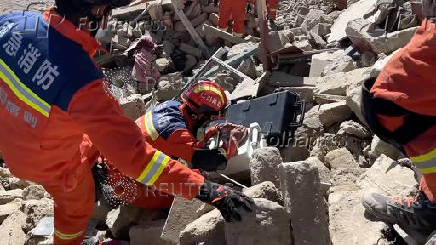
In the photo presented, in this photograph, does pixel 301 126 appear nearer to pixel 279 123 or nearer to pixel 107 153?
pixel 279 123

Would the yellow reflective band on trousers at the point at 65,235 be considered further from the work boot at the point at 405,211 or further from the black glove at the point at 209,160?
the work boot at the point at 405,211

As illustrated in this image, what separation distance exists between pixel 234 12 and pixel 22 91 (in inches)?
260

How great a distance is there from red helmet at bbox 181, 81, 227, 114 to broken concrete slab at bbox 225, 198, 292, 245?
5.67 feet

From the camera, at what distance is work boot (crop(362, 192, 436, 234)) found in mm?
2768

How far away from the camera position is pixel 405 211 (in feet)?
9.41

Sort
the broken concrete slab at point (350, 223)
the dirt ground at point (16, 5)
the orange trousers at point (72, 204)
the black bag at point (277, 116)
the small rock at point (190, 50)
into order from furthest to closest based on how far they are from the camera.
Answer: the dirt ground at point (16, 5) < the small rock at point (190, 50) < the black bag at point (277, 116) < the orange trousers at point (72, 204) < the broken concrete slab at point (350, 223)

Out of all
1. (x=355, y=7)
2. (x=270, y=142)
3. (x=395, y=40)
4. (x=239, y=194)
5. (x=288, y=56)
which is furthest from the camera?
(x=355, y=7)

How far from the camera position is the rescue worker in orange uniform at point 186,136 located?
13.7 feet

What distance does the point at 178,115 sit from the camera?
15.3 ft

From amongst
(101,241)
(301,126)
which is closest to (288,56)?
(301,126)

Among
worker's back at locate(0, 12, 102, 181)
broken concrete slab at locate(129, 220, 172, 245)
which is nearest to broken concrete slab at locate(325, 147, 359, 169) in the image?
broken concrete slab at locate(129, 220, 172, 245)

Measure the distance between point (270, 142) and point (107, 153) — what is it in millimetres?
2263

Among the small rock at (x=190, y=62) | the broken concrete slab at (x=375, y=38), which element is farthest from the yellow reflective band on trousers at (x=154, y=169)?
the small rock at (x=190, y=62)

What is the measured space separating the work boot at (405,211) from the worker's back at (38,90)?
165 centimetres
